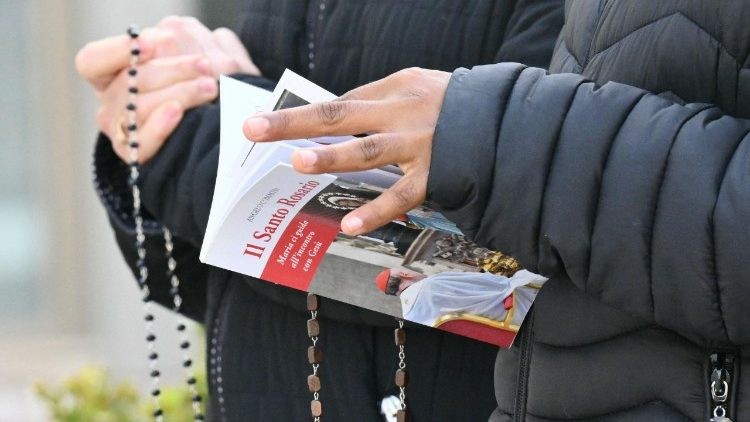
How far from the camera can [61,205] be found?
5652 mm

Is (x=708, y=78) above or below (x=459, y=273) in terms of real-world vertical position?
above

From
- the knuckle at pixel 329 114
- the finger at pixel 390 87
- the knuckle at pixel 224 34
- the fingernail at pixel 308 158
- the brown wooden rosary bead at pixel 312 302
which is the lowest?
the brown wooden rosary bead at pixel 312 302


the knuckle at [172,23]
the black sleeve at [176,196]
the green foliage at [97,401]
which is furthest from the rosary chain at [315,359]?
the green foliage at [97,401]

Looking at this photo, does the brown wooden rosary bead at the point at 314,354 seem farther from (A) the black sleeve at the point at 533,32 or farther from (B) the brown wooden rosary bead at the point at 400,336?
(A) the black sleeve at the point at 533,32

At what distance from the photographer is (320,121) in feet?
3.70

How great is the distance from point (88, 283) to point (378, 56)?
4208 millimetres

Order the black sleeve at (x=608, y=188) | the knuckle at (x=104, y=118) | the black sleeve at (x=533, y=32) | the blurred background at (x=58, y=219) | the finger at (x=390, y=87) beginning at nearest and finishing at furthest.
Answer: the black sleeve at (x=608, y=188) < the finger at (x=390, y=87) < the black sleeve at (x=533, y=32) < the knuckle at (x=104, y=118) < the blurred background at (x=58, y=219)

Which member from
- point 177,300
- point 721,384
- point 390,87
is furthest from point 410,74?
point 177,300

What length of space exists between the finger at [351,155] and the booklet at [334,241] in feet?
0.31

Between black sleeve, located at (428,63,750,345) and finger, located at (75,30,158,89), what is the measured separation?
2.54 ft

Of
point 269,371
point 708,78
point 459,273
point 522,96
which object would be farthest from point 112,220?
point 708,78

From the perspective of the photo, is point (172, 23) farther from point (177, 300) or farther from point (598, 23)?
point (598, 23)

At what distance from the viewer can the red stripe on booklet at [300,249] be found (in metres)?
1.30

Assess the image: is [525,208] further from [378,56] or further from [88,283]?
[88,283]
